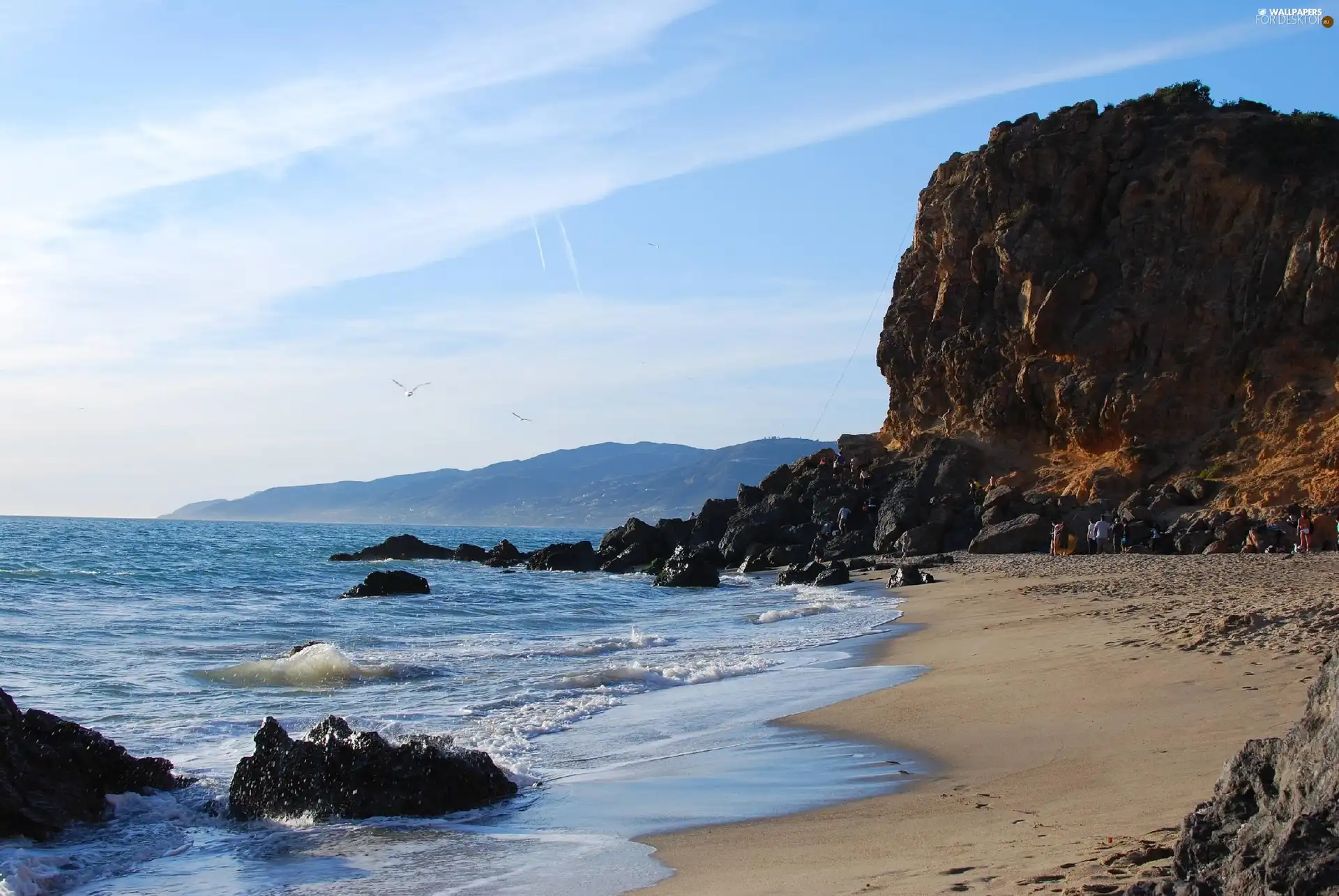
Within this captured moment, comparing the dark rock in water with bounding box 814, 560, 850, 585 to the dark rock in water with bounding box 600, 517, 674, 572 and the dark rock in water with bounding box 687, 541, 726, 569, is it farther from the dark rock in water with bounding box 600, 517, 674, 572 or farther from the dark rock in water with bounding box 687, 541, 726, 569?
the dark rock in water with bounding box 600, 517, 674, 572

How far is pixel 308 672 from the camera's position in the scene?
13.1 m

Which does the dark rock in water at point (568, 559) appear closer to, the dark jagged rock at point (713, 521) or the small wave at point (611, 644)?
the dark jagged rock at point (713, 521)

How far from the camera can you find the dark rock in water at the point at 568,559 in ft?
144

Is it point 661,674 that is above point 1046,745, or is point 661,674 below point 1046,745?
below

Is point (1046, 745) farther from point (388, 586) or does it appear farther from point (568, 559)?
point (568, 559)

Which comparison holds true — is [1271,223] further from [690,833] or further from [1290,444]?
[690,833]

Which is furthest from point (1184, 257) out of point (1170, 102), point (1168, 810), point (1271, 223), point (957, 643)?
point (1168, 810)

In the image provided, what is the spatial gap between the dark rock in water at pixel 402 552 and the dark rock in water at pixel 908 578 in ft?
114

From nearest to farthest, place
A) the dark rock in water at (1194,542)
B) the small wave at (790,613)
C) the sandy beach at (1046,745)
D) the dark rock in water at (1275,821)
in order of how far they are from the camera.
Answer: the dark rock in water at (1275,821) → the sandy beach at (1046,745) → the small wave at (790,613) → the dark rock in water at (1194,542)

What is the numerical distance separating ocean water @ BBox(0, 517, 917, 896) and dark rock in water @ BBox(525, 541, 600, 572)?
17902 millimetres

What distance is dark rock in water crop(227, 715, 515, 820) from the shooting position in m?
6.68

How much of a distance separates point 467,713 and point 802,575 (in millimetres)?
20591

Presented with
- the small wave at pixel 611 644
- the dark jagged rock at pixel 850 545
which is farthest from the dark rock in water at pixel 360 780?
→ the dark jagged rock at pixel 850 545

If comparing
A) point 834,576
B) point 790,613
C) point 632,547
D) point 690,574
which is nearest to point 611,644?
point 790,613
